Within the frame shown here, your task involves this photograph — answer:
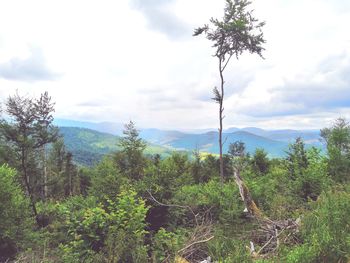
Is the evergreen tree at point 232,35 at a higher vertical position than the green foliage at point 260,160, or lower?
higher

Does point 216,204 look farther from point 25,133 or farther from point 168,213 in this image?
Answer: point 25,133

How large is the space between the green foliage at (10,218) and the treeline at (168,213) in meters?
0.05

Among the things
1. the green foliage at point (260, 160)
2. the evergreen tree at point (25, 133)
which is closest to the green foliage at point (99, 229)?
the evergreen tree at point (25, 133)

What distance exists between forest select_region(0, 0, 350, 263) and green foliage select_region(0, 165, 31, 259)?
51mm

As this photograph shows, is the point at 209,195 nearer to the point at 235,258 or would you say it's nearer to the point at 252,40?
the point at 235,258

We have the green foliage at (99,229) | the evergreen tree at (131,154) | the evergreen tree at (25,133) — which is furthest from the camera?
the evergreen tree at (131,154)

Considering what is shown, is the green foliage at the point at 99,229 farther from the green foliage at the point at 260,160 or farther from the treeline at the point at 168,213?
the green foliage at the point at 260,160

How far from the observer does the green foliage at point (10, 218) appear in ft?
57.4

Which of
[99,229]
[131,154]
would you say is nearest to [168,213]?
[99,229]

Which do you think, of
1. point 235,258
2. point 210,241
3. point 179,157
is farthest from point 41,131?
point 235,258

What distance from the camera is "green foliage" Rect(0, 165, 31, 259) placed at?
57.4 ft

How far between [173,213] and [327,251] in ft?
29.7

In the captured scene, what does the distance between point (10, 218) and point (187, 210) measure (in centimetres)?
952

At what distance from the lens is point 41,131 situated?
90.4 ft
